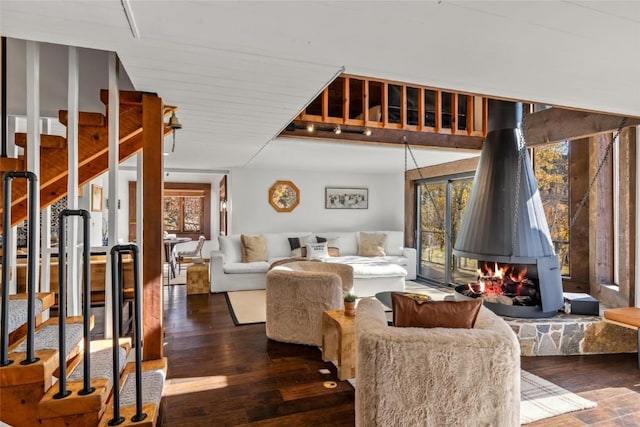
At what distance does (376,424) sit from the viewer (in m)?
1.70

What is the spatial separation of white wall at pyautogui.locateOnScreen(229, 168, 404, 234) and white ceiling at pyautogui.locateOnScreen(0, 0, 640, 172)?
406 centimetres

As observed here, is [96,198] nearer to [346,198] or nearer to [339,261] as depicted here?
[339,261]

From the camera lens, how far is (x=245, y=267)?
18.5ft

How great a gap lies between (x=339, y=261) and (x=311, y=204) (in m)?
1.65

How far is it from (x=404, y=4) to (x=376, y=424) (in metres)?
1.89

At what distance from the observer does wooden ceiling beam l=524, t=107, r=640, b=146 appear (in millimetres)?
3262

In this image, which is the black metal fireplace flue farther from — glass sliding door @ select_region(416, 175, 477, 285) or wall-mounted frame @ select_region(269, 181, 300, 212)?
wall-mounted frame @ select_region(269, 181, 300, 212)

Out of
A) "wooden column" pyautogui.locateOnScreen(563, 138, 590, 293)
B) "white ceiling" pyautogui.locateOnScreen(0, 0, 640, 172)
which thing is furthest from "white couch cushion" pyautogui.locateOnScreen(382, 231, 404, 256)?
"white ceiling" pyautogui.locateOnScreen(0, 0, 640, 172)

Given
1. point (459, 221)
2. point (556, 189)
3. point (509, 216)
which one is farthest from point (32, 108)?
point (459, 221)

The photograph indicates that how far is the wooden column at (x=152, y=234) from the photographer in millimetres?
2383

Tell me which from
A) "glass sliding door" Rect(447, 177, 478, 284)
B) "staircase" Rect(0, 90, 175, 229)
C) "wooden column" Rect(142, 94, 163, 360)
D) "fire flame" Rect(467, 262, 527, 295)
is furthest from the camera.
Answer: "glass sliding door" Rect(447, 177, 478, 284)

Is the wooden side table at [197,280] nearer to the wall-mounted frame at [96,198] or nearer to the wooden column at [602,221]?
the wall-mounted frame at [96,198]

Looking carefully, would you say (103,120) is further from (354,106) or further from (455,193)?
(455,193)

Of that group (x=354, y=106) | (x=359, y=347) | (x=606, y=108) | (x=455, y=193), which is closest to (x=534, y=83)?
(x=606, y=108)
